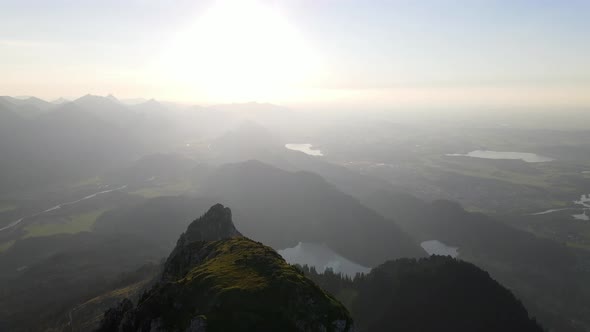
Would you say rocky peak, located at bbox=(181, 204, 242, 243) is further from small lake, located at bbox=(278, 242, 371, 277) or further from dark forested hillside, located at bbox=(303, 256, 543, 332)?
small lake, located at bbox=(278, 242, 371, 277)

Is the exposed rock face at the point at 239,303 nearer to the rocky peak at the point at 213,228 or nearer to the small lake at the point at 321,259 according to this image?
the rocky peak at the point at 213,228

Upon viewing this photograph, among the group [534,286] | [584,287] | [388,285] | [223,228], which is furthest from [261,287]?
[584,287]

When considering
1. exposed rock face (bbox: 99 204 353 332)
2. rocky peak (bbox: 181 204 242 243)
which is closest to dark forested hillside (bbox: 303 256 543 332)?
rocky peak (bbox: 181 204 242 243)

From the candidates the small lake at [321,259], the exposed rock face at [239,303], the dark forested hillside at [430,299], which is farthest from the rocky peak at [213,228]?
the small lake at [321,259]

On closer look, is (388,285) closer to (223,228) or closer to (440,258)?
(440,258)

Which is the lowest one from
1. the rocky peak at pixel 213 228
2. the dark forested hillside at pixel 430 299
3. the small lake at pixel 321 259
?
the small lake at pixel 321 259

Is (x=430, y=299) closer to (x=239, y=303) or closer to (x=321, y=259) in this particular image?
(x=321, y=259)

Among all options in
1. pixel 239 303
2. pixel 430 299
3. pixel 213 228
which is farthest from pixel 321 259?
pixel 239 303
